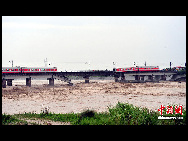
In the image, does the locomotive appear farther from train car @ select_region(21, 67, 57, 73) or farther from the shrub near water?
the shrub near water

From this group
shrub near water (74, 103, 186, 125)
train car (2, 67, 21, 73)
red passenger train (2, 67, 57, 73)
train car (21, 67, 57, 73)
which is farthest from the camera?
train car (21, 67, 57, 73)

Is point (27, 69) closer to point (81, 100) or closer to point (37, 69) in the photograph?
point (37, 69)

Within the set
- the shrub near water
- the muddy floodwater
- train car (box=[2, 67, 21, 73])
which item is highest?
train car (box=[2, 67, 21, 73])

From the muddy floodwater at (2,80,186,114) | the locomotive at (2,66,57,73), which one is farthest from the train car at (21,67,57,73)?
the muddy floodwater at (2,80,186,114)

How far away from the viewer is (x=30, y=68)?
57750 millimetres

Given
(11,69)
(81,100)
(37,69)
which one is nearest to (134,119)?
(81,100)

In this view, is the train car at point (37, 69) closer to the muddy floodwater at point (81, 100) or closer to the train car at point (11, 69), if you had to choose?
the train car at point (11, 69)

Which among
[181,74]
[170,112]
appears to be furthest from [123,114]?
[181,74]

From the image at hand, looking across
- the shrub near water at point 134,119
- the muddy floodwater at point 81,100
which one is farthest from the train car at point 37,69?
the shrub near water at point 134,119

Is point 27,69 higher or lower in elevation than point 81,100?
higher

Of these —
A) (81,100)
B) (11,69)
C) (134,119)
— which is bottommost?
(81,100)
